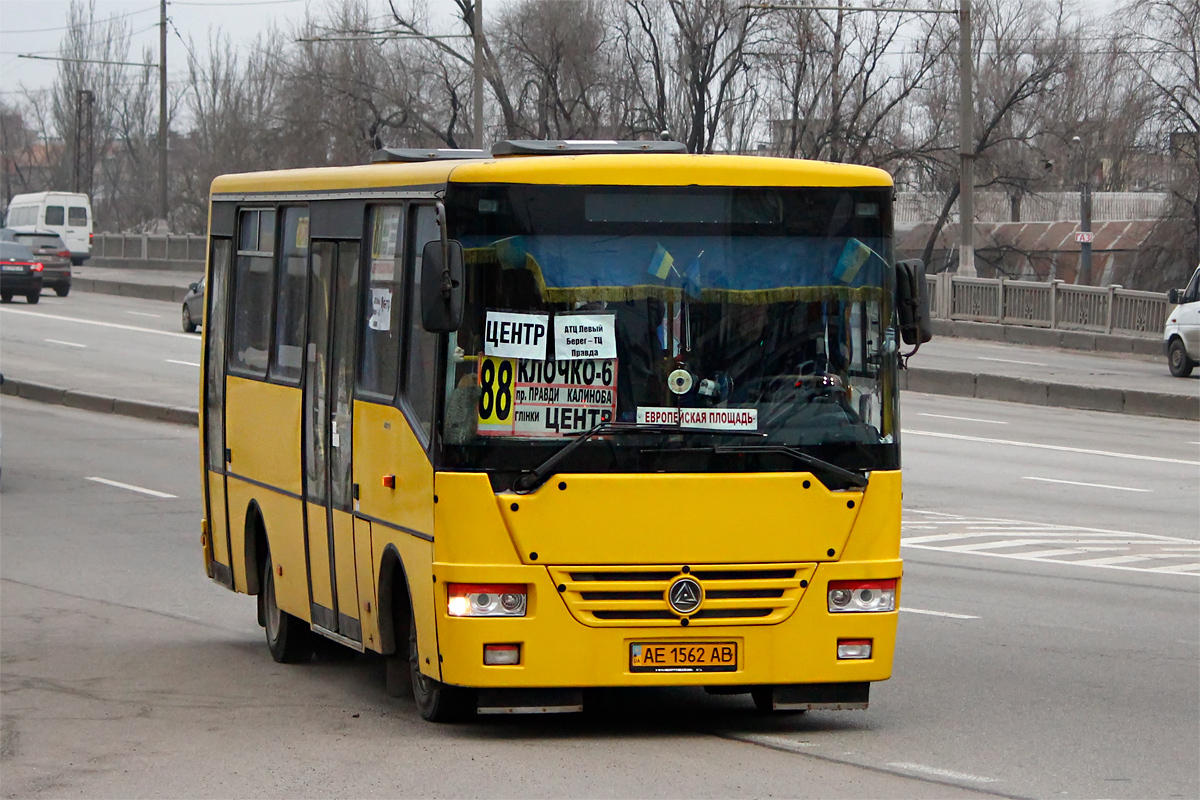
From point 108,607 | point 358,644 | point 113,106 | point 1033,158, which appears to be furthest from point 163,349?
point 113,106

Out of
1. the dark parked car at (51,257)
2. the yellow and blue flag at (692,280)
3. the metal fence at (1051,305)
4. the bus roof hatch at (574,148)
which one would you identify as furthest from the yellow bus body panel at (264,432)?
the dark parked car at (51,257)

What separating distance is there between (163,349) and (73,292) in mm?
19089

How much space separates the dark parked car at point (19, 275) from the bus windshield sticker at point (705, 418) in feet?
138

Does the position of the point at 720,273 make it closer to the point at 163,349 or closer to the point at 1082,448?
the point at 1082,448

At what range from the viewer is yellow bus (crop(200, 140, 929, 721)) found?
24.1ft

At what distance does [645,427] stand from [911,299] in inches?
52.6

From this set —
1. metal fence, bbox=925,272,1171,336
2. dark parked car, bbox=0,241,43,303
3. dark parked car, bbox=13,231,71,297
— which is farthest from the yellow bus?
dark parked car, bbox=13,231,71,297

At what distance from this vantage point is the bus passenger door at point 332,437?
8688mm

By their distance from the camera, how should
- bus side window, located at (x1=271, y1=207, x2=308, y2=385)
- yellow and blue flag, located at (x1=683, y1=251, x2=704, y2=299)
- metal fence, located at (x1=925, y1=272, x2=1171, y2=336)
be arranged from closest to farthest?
1. yellow and blue flag, located at (x1=683, y1=251, x2=704, y2=299)
2. bus side window, located at (x1=271, y1=207, x2=308, y2=385)
3. metal fence, located at (x1=925, y1=272, x2=1171, y2=336)

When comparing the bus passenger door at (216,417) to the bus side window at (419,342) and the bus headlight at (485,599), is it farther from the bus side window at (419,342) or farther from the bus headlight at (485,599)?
the bus headlight at (485,599)

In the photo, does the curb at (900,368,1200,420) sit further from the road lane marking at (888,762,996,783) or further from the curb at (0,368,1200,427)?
the road lane marking at (888,762,996,783)

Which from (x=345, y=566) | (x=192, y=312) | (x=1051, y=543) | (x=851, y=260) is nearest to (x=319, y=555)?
(x=345, y=566)

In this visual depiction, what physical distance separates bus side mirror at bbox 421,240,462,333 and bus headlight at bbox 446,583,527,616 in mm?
1044

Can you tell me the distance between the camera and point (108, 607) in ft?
40.2
